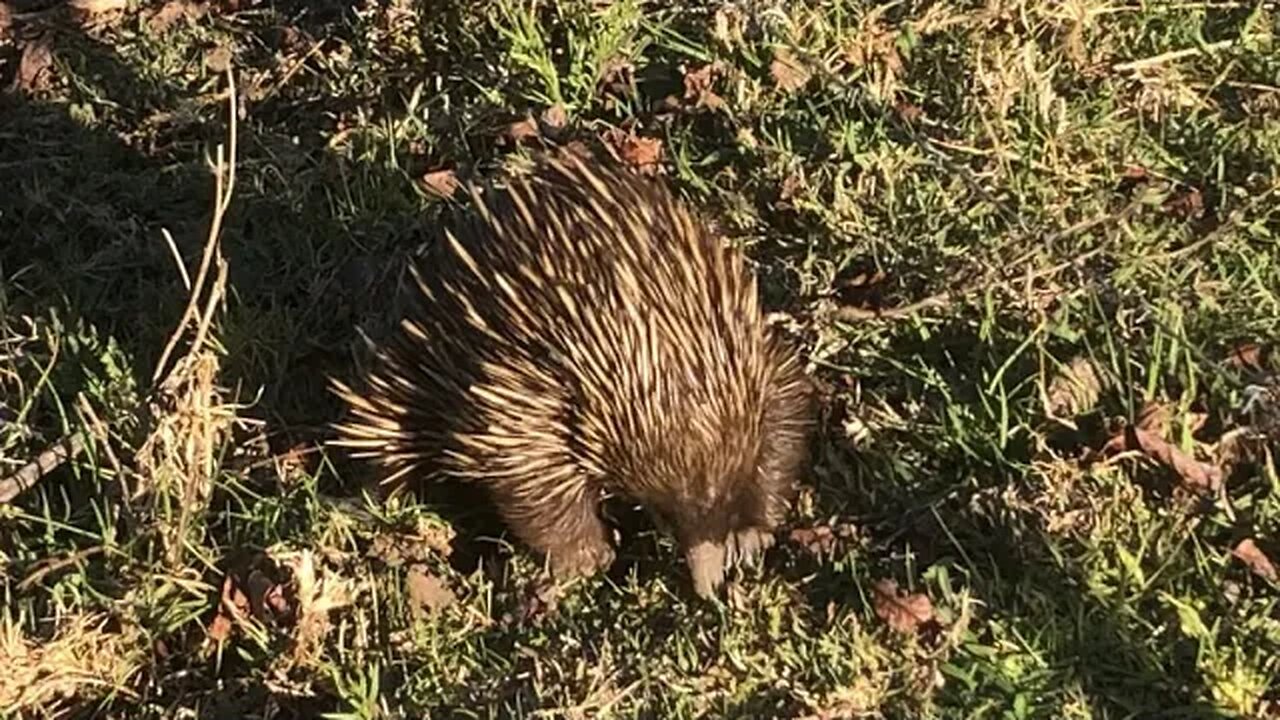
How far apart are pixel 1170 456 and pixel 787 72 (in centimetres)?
162

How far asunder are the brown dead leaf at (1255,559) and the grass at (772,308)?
4 centimetres

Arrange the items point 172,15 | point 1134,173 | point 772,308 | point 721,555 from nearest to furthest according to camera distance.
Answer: point 721,555
point 772,308
point 1134,173
point 172,15

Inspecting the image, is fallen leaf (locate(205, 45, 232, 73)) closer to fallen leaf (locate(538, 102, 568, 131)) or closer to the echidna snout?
fallen leaf (locate(538, 102, 568, 131))

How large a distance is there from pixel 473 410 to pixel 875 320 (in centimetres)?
104

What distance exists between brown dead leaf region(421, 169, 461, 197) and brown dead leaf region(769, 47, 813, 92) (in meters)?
0.86

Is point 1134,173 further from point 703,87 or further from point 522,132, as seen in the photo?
point 522,132

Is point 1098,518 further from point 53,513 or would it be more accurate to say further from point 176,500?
point 53,513

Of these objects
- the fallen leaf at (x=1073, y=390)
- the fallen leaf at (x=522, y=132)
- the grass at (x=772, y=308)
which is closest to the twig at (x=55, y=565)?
the grass at (x=772, y=308)

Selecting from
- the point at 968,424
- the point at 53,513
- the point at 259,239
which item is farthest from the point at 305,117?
the point at 968,424

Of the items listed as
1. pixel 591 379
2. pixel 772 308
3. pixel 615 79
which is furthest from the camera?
pixel 615 79

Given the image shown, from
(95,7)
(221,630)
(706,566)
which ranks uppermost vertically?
A: (95,7)

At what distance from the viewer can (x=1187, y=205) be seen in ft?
14.5

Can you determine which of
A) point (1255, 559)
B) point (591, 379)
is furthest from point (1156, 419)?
point (591, 379)

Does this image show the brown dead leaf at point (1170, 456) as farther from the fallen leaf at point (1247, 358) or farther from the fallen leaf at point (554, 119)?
the fallen leaf at point (554, 119)
